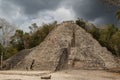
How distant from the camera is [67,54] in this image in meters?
34.0

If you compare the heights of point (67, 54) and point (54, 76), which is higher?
point (67, 54)

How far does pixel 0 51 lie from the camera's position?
52.4 meters

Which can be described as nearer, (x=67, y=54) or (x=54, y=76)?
(x=54, y=76)

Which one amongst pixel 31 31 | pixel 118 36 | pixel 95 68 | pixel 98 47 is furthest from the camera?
pixel 31 31

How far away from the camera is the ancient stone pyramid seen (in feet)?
109

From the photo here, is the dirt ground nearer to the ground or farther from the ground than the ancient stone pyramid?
nearer to the ground

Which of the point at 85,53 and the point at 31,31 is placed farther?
the point at 31,31

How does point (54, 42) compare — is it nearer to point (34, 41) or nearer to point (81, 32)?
point (81, 32)

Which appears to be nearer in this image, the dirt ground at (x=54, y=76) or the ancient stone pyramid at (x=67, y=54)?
the dirt ground at (x=54, y=76)

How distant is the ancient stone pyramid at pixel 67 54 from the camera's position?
33.1 metres

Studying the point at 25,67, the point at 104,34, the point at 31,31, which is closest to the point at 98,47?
the point at 25,67

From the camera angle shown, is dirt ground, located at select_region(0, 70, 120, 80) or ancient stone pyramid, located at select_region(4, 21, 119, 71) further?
ancient stone pyramid, located at select_region(4, 21, 119, 71)

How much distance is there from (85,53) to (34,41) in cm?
2303

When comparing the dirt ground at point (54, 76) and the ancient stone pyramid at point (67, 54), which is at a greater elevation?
the ancient stone pyramid at point (67, 54)
